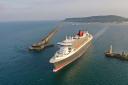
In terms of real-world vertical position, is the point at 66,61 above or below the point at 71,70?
above

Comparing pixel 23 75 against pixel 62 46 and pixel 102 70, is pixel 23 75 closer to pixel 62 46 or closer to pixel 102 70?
pixel 62 46

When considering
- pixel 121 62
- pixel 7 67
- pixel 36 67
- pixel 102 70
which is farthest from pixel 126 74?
pixel 7 67

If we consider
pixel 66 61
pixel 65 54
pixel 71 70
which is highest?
pixel 65 54

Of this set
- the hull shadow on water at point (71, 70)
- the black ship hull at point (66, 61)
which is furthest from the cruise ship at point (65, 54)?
the hull shadow on water at point (71, 70)

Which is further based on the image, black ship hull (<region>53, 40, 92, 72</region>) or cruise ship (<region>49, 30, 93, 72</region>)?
cruise ship (<region>49, 30, 93, 72</region>)

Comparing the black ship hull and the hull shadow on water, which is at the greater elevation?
the black ship hull

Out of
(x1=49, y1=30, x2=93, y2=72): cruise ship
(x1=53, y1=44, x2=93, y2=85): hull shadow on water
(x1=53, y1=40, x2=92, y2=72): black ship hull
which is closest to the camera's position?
(x1=53, y1=44, x2=93, y2=85): hull shadow on water

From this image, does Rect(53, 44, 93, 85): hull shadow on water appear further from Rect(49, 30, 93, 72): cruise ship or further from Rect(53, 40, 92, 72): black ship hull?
Rect(49, 30, 93, 72): cruise ship

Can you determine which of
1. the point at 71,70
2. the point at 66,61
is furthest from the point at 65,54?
the point at 71,70

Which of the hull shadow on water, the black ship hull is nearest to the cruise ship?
the black ship hull

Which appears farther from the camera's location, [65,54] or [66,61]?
[65,54]

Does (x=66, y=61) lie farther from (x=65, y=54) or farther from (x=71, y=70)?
(x=71, y=70)

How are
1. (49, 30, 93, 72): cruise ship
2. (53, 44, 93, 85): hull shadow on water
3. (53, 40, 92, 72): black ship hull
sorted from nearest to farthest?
(53, 44, 93, 85): hull shadow on water < (53, 40, 92, 72): black ship hull < (49, 30, 93, 72): cruise ship
